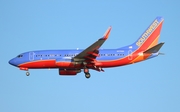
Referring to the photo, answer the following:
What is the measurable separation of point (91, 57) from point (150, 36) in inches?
395

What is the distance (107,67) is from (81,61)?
3.96 m

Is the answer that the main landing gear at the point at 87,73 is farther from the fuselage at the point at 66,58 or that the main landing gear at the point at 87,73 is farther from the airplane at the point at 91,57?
the fuselage at the point at 66,58

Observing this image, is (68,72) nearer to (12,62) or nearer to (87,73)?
(87,73)

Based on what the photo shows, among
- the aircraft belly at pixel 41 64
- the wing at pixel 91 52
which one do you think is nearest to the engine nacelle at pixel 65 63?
the wing at pixel 91 52

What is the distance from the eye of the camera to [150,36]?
74.9 meters

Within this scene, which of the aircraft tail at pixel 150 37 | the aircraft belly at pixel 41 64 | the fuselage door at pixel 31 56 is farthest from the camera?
the aircraft tail at pixel 150 37

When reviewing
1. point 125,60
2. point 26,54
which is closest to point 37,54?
point 26,54

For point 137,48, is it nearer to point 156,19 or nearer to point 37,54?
point 156,19

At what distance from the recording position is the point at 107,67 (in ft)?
237

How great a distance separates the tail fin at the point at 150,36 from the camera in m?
73.8

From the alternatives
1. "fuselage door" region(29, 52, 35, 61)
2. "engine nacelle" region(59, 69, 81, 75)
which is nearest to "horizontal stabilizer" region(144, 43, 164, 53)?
"engine nacelle" region(59, 69, 81, 75)

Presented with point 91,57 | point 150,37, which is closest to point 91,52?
point 91,57

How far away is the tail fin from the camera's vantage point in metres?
73.8

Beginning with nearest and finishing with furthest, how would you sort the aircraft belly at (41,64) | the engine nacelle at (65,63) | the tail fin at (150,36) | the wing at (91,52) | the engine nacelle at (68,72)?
1. the wing at (91,52)
2. the engine nacelle at (65,63)
3. the aircraft belly at (41,64)
4. the tail fin at (150,36)
5. the engine nacelle at (68,72)
